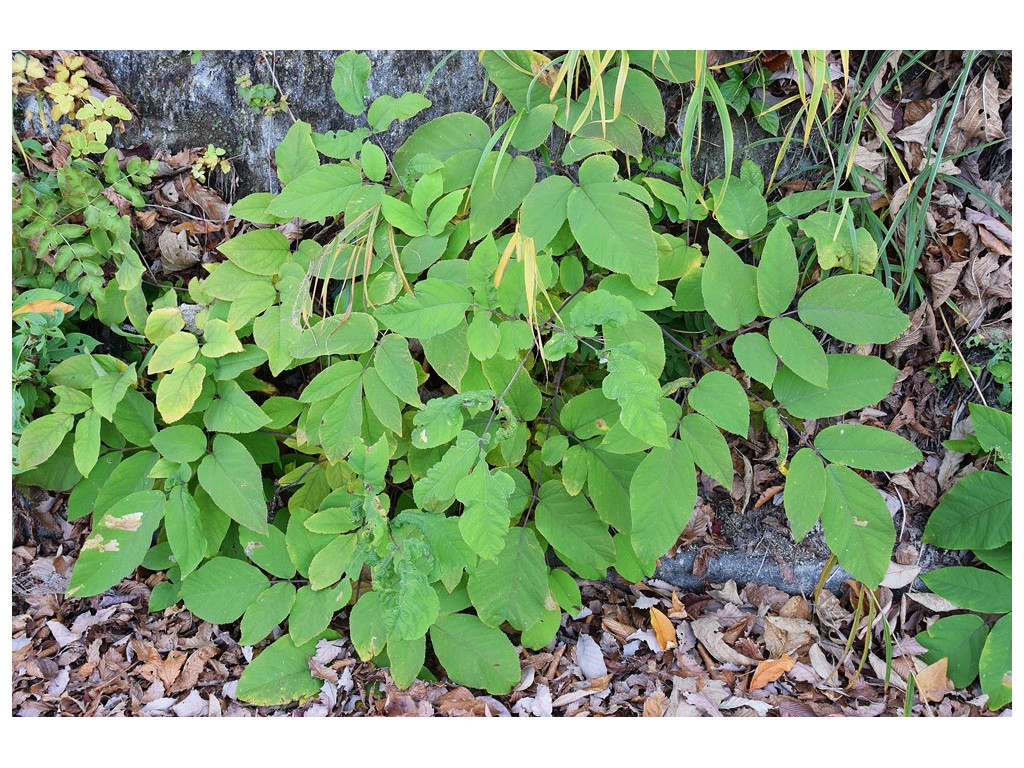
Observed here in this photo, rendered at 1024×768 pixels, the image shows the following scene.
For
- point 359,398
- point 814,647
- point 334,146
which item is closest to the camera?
point 359,398

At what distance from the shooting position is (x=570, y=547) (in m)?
1.75

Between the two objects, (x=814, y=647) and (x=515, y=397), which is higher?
(x=515, y=397)

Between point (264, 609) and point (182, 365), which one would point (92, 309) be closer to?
point (182, 365)

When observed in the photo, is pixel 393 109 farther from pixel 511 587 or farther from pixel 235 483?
pixel 511 587

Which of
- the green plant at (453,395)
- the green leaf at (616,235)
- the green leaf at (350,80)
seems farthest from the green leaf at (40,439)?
the green leaf at (616,235)

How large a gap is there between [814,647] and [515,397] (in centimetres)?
120

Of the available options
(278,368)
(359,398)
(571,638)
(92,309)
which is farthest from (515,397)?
(92,309)

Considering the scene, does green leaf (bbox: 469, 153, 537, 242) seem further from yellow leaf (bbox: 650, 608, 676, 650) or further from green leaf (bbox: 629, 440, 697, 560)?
yellow leaf (bbox: 650, 608, 676, 650)

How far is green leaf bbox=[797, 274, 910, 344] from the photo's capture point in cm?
166

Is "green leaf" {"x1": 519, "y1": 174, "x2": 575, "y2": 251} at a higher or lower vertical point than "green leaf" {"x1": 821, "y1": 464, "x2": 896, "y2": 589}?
higher

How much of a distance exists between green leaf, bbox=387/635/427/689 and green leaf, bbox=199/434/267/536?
18.7 inches

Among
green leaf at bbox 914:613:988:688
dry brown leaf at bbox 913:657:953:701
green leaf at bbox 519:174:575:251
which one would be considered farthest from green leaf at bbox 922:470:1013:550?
green leaf at bbox 519:174:575:251

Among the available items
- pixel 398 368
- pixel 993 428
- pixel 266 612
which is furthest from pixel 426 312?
pixel 993 428

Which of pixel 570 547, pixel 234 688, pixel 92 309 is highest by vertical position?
pixel 92 309
